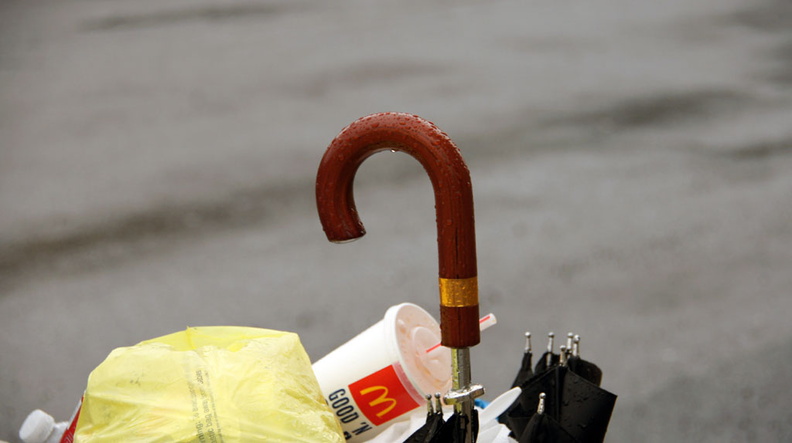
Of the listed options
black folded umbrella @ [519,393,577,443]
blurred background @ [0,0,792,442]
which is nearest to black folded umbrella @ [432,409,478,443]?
black folded umbrella @ [519,393,577,443]

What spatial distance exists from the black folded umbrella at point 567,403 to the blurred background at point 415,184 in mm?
668

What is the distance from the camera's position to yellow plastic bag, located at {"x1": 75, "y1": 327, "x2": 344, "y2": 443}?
0.69 metres

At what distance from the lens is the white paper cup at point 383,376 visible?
87 cm

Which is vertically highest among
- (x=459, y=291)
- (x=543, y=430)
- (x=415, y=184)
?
(x=415, y=184)

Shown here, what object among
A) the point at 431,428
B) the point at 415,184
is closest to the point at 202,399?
the point at 431,428

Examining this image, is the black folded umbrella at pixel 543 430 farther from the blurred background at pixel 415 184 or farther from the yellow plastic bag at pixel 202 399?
the blurred background at pixel 415 184

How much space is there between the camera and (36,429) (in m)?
0.86

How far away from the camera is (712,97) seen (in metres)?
1.74

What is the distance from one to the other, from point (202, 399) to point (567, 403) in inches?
17.6

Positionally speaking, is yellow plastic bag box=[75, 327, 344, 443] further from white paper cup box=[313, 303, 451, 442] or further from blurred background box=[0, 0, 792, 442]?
blurred background box=[0, 0, 792, 442]

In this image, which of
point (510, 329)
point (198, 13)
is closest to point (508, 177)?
point (510, 329)

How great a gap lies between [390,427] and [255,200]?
2.51 ft

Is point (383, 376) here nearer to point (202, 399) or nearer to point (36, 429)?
point (202, 399)

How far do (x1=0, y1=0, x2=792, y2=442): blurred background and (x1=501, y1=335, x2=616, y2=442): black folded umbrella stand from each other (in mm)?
668
